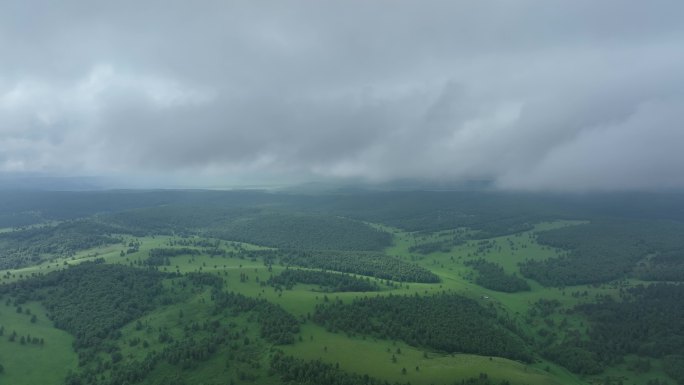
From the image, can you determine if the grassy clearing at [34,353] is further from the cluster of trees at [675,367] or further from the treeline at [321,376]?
the cluster of trees at [675,367]

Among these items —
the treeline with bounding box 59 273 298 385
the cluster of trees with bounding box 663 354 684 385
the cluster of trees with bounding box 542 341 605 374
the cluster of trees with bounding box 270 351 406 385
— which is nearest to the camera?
the cluster of trees with bounding box 270 351 406 385

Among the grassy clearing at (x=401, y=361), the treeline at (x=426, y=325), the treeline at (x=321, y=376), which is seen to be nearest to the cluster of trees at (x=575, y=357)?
the treeline at (x=426, y=325)

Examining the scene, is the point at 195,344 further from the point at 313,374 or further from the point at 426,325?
the point at 426,325

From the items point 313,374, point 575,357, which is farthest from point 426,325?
point 575,357

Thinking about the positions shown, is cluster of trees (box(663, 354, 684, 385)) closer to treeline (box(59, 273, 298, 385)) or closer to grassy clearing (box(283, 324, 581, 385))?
grassy clearing (box(283, 324, 581, 385))

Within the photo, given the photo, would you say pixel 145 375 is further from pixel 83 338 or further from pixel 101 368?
pixel 83 338

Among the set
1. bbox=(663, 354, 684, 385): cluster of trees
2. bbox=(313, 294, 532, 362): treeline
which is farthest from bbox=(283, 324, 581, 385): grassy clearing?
bbox=(663, 354, 684, 385): cluster of trees

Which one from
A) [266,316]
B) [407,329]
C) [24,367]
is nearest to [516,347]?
[407,329]

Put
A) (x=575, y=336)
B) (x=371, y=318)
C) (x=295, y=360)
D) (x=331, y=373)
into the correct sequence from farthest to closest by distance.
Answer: (x=575, y=336) < (x=371, y=318) < (x=295, y=360) < (x=331, y=373)
